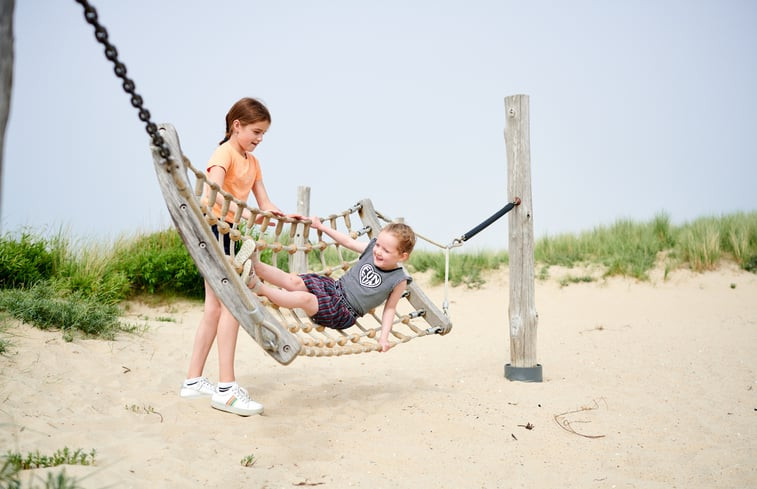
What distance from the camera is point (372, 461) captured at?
11.1 ft

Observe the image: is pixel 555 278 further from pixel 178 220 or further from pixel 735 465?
pixel 178 220

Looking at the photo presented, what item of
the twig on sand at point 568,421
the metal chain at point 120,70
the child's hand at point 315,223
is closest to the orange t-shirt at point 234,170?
the child's hand at point 315,223

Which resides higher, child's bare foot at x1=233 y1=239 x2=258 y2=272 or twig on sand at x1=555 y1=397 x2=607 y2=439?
child's bare foot at x1=233 y1=239 x2=258 y2=272

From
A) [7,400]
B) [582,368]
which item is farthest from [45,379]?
[582,368]

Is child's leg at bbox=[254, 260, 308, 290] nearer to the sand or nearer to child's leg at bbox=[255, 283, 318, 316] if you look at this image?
child's leg at bbox=[255, 283, 318, 316]

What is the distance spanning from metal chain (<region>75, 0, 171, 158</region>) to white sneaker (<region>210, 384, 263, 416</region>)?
1.70 m

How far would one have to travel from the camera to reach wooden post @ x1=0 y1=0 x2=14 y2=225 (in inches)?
74.4

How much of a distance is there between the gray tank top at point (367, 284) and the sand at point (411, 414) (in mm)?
685

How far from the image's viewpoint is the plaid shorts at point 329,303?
3.92m

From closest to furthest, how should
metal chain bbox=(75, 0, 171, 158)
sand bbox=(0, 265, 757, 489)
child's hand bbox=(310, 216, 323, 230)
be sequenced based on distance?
metal chain bbox=(75, 0, 171, 158) < sand bbox=(0, 265, 757, 489) < child's hand bbox=(310, 216, 323, 230)

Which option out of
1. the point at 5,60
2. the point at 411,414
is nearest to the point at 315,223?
the point at 411,414

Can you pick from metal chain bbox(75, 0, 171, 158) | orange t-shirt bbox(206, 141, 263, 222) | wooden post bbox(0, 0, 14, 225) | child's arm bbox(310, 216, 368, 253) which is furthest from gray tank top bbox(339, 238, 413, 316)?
wooden post bbox(0, 0, 14, 225)

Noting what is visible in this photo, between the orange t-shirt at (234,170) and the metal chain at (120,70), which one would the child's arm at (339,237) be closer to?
the orange t-shirt at (234,170)

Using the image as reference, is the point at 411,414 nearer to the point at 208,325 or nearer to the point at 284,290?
the point at 284,290
